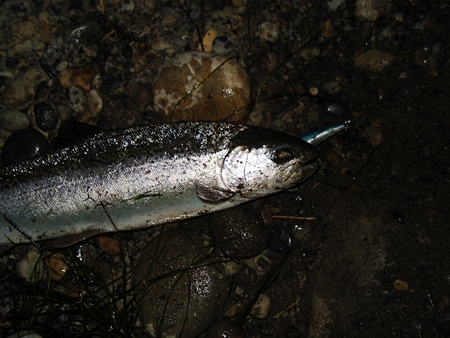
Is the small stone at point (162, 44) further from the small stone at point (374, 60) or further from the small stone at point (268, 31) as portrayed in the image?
the small stone at point (374, 60)

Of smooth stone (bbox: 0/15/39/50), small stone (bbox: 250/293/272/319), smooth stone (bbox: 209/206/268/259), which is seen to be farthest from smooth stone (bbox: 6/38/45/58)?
small stone (bbox: 250/293/272/319)

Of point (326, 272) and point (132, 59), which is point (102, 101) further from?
point (326, 272)

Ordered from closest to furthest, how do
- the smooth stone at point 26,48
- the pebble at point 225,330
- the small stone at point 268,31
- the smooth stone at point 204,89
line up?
the pebble at point 225,330
the smooth stone at point 204,89
the small stone at point 268,31
the smooth stone at point 26,48

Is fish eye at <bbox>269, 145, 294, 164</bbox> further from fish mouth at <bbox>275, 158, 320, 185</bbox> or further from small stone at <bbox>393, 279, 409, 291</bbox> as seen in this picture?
small stone at <bbox>393, 279, 409, 291</bbox>

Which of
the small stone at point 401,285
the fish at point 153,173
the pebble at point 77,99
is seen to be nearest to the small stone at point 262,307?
the fish at point 153,173

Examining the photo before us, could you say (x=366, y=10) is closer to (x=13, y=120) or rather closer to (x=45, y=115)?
(x=45, y=115)

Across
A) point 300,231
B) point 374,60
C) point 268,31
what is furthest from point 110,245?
point 374,60
